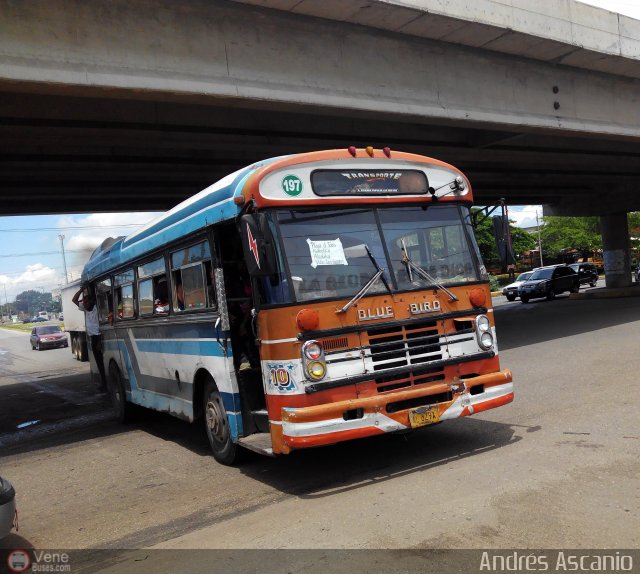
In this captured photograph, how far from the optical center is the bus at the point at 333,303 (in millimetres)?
5680

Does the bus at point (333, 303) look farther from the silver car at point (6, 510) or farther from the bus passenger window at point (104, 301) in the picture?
the bus passenger window at point (104, 301)

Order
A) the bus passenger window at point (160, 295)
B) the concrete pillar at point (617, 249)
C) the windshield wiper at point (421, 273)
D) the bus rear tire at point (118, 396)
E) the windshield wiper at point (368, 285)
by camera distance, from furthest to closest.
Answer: the concrete pillar at point (617, 249), the bus rear tire at point (118, 396), the bus passenger window at point (160, 295), the windshield wiper at point (421, 273), the windshield wiper at point (368, 285)

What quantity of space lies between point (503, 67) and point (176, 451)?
33.2 feet

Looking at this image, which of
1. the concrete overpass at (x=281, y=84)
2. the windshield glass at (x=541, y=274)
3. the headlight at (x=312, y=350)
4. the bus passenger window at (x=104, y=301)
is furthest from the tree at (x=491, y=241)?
the headlight at (x=312, y=350)

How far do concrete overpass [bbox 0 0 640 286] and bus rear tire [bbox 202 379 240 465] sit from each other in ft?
14.7

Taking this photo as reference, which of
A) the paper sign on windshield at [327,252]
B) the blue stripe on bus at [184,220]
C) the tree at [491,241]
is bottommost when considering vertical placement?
the paper sign on windshield at [327,252]

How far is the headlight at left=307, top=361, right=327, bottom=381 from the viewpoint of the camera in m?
5.63

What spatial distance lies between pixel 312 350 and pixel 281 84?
5.97 metres

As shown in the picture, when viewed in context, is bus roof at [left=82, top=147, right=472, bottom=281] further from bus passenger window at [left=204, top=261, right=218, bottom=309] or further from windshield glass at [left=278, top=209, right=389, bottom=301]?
bus passenger window at [left=204, top=261, right=218, bottom=309]

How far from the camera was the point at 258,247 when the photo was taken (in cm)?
552

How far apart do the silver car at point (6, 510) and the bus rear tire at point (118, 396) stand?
5.96 metres

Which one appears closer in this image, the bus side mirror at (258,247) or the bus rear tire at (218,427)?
the bus side mirror at (258,247)

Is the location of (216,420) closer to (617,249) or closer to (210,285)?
(210,285)

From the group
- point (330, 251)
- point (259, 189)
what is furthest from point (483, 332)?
point (259, 189)
